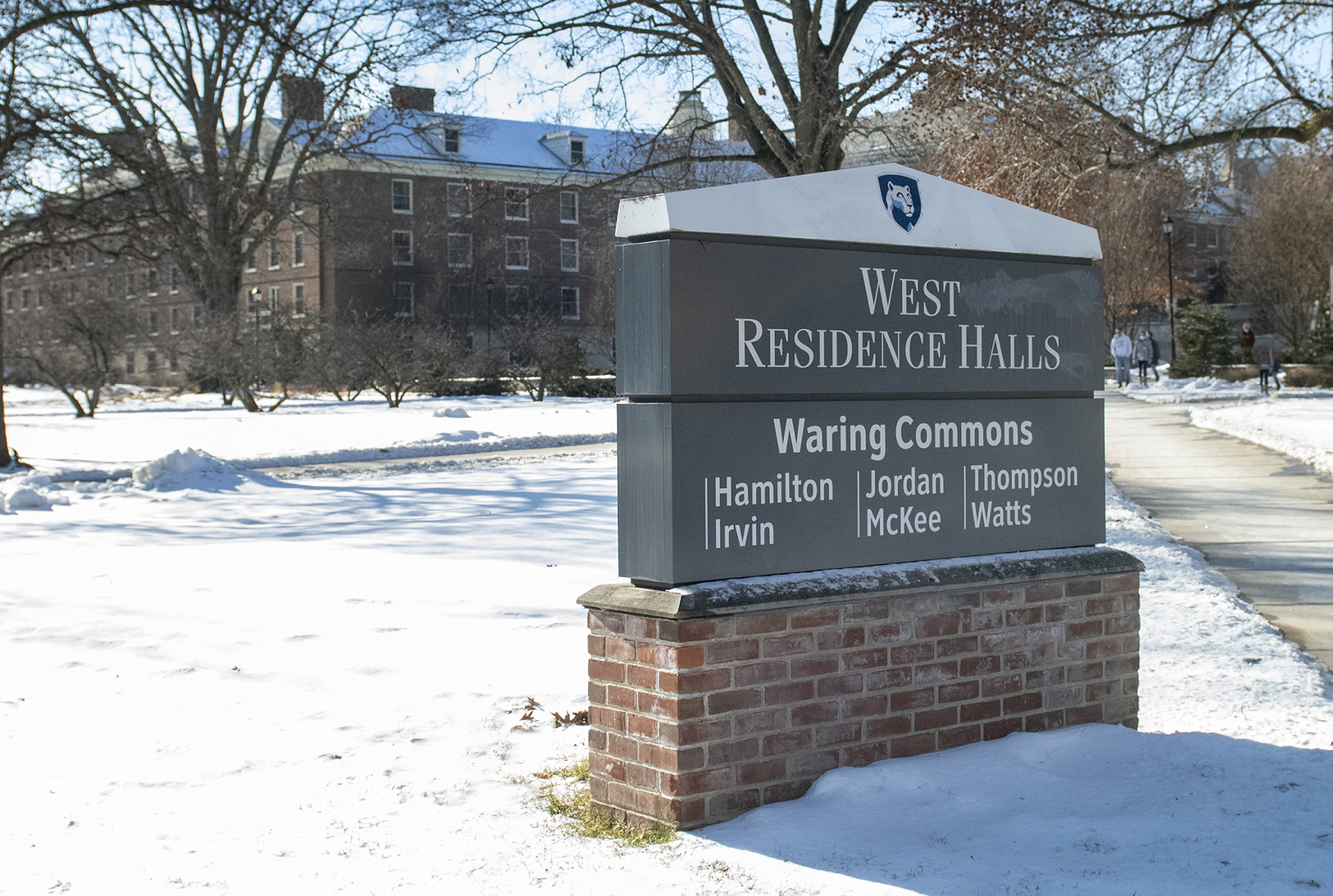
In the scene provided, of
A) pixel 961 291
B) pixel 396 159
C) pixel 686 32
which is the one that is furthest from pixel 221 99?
pixel 961 291

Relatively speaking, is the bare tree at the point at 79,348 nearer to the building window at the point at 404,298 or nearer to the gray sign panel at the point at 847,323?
the building window at the point at 404,298

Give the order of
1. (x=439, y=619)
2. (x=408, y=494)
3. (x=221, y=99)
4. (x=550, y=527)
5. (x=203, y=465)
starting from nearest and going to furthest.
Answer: (x=439, y=619)
(x=550, y=527)
(x=408, y=494)
(x=203, y=465)
(x=221, y=99)

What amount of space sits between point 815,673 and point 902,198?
1678mm

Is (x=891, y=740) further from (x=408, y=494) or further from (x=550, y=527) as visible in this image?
(x=408, y=494)

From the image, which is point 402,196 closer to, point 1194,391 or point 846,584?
point 1194,391

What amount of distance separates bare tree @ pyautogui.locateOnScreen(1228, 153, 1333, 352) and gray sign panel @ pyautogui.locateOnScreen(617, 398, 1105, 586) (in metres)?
40.6

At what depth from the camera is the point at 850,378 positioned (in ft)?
13.7

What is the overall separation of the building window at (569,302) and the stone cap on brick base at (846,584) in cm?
5743

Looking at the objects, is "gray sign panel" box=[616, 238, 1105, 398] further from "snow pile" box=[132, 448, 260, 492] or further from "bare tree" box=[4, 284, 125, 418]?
"bare tree" box=[4, 284, 125, 418]

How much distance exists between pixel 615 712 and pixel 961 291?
76.7 inches

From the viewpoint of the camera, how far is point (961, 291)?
447cm

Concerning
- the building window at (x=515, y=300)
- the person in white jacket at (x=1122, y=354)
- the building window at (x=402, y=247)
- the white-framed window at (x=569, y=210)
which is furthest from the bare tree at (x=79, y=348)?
the white-framed window at (x=569, y=210)

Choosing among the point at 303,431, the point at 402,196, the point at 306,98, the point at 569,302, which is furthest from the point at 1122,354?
the point at 402,196

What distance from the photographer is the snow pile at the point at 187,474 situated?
14.2 m
